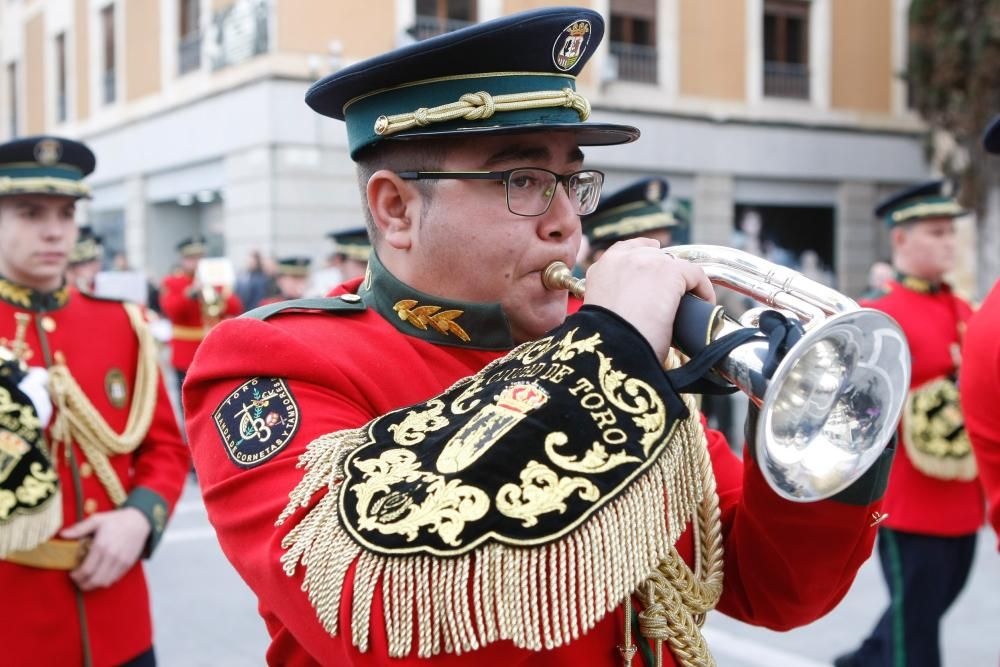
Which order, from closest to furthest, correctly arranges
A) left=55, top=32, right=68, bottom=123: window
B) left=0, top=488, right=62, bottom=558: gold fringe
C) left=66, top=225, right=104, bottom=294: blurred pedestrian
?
left=0, top=488, right=62, bottom=558: gold fringe, left=66, top=225, right=104, bottom=294: blurred pedestrian, left=55, top=32, right=68, bottom=123: window

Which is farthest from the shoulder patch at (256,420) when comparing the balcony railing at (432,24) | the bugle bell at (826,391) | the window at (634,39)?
the window at (634,39)

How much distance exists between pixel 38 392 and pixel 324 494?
1.94 meters

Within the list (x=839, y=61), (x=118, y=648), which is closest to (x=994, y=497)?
(x=118, y=648)

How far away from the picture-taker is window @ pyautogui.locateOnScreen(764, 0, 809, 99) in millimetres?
20172

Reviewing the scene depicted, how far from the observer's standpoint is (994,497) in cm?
291

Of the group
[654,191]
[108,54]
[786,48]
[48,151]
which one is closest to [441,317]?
[48,151]

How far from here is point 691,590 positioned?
1.74 meters

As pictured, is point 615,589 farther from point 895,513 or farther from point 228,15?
point 228,15

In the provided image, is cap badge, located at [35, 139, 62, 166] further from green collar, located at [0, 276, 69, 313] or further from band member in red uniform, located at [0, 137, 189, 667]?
green collar, located at [0, 276, 69, 313]

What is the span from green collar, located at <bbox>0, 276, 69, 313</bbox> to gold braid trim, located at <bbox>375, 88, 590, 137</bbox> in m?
2.13

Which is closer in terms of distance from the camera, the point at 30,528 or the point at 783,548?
the point at 783,548

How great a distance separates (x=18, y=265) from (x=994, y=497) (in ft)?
9.76

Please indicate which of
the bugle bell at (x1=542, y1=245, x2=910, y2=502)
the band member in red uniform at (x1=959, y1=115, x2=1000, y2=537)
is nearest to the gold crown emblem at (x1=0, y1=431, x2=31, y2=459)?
the bugle bell at (x1=542, y1=245, x2=910, y2=502)

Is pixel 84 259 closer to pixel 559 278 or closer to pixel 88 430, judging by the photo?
pixel 88 430
